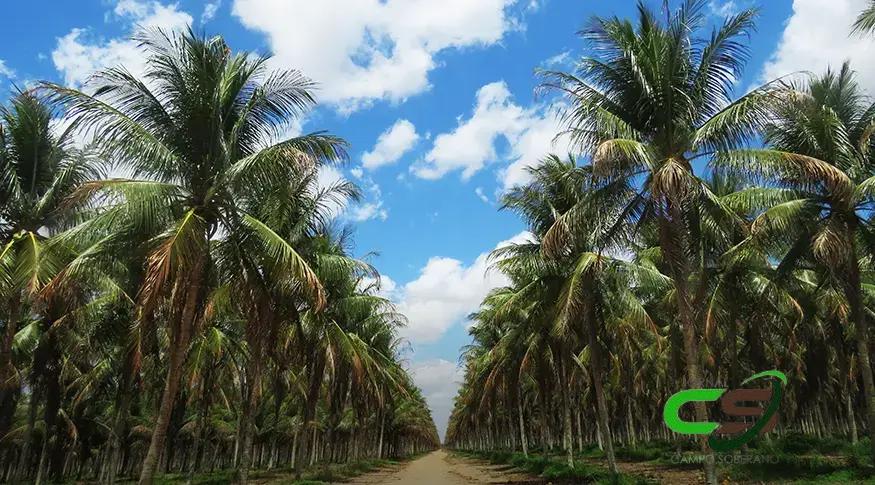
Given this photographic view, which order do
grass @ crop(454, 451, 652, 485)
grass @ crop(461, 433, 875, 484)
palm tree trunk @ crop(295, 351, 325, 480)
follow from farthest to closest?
palm tree trunk @ crop(295, 351, 325, 480), grass @ crop(454, 451, 652, 485), grass @ crop(461, 433, 875, 484)

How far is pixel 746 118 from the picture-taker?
1151 cm

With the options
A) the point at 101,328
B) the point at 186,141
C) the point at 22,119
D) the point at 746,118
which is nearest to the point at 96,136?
the point at 186,141

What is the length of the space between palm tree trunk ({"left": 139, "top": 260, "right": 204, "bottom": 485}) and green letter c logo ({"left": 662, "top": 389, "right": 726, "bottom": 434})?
34.2 ft

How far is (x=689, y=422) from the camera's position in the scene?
1347cm

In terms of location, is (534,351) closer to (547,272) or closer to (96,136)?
(547,272)

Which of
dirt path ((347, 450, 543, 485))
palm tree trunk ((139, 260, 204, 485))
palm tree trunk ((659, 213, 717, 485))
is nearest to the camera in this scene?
palm tree trunk ((139, 260, 204, 485))

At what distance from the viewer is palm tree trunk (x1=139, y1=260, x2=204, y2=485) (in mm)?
10094

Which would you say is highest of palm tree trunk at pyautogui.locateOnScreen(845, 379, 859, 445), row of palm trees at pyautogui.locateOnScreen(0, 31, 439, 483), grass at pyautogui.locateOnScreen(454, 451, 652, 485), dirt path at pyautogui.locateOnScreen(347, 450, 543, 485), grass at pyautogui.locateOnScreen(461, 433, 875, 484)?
row of palm trees at pyautogui.locateOnScreen(0, 31, 439, 483)

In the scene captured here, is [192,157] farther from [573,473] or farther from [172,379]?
[573,473]

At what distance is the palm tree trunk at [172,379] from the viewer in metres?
10.1

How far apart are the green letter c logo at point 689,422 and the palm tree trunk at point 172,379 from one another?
1043cm

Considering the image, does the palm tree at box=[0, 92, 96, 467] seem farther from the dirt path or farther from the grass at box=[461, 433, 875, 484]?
the dirt path

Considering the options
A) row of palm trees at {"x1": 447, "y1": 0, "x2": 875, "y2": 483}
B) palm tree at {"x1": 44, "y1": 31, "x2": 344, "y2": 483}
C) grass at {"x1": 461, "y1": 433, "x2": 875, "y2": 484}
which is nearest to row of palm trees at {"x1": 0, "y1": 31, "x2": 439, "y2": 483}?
palm tree at {"x1": 44, "y1": 31, "x2": 344, "y2": 483}

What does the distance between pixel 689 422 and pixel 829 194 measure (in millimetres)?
6907
